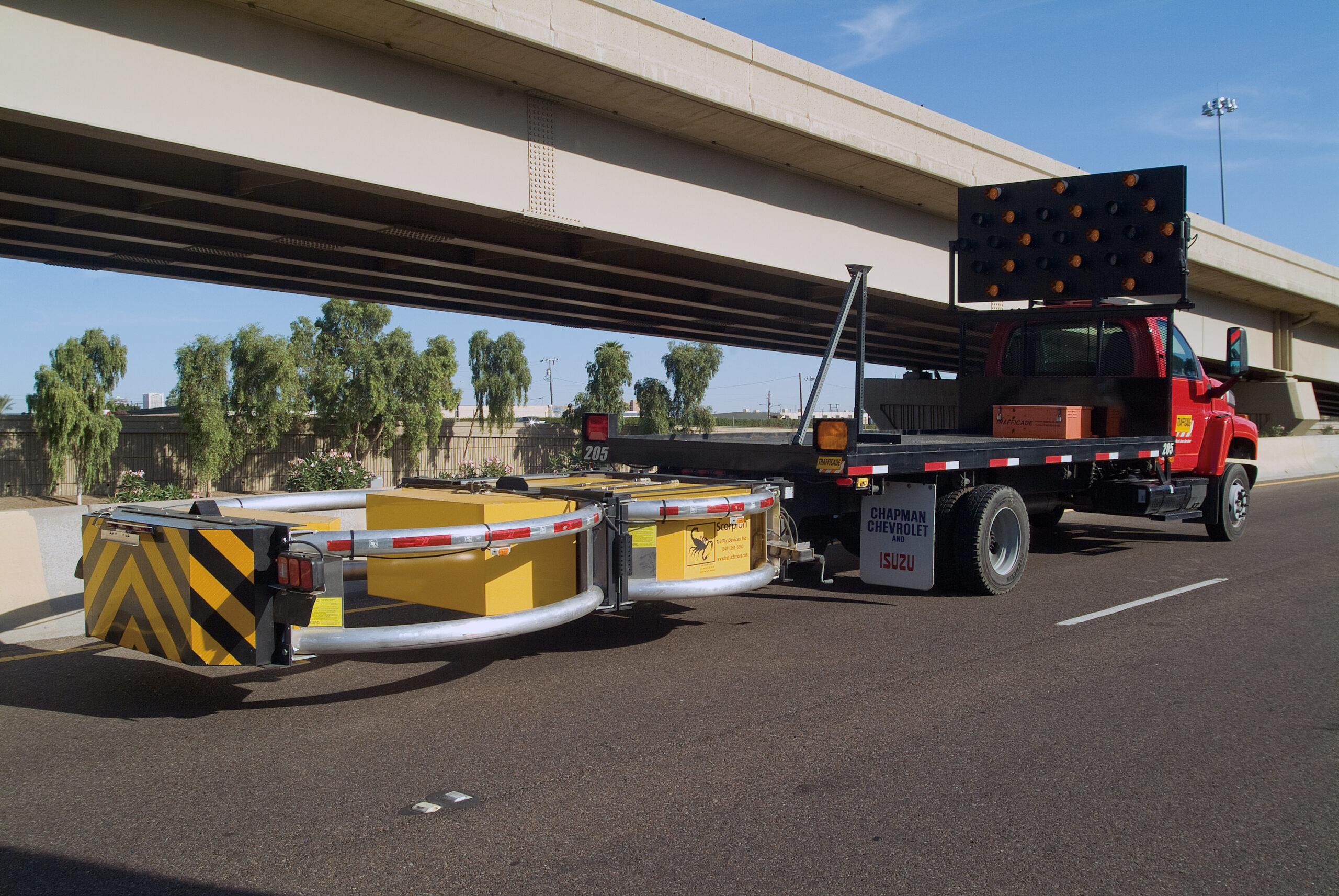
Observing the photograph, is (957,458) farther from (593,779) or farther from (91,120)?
(91,120)

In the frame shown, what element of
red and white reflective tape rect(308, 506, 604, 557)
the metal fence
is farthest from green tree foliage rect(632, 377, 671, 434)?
red and white reflective tape rect(308, 506, 604, 557)

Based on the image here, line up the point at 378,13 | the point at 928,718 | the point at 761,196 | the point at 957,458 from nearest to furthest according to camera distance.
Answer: the point at 928,718, the point at 957,458, the point at 378,13, the point at 761,196

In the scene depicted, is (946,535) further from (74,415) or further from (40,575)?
(74,415)

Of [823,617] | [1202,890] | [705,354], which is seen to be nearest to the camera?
[1202,890]

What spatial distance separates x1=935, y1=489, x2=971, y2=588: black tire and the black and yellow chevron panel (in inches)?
230

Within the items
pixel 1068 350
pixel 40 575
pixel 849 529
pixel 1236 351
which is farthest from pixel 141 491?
pixel 1236 351

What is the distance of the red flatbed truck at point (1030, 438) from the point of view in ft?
27.9

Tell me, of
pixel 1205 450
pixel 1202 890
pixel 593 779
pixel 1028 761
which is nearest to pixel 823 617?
pixel 1028 761

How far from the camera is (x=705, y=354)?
55688 mm

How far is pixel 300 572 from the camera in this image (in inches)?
193

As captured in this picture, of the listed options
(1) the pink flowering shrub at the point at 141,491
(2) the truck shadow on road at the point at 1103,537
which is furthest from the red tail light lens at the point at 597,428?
(1) the pink flowering shrub at the point at 141,491

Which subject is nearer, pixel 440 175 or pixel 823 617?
pixel 823 617

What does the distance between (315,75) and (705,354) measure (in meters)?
44.6

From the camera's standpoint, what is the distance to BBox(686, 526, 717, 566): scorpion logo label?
6676mm
